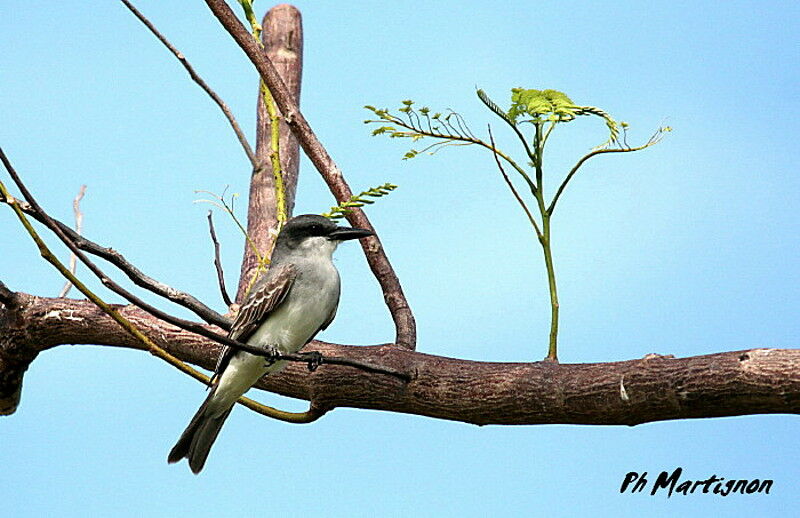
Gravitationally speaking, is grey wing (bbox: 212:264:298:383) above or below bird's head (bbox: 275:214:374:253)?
below

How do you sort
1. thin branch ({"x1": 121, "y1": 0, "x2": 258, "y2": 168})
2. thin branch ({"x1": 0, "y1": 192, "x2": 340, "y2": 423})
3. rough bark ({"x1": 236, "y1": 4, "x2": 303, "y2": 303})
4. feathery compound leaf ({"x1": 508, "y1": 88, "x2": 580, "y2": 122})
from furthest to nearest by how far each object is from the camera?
1. rough bark ({"x1": 236, "y1": 4, "x2": 303, "y2": 303})
2. thin branch ({"x1": 121, "y1": 0, "x2": 258, "y2": 168})
3. feathery compound leaf ({"x1": 508, "y1": 88, "x2": 580, "y2": 122})
4. thin branch ({"x1": 0, "y1": 192, "x2": 340, "y2": 423})

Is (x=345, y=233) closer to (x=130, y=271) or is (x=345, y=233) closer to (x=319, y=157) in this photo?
(x=319, y=157)

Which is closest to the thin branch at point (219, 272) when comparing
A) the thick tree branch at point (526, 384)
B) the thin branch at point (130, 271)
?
the thick tree branch at point (526, 384)

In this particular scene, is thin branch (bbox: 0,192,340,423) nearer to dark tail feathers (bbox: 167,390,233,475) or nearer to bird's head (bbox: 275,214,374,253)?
dark tail feathers (bbox: 167,390,233,475)

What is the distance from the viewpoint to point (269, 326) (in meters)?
4.99

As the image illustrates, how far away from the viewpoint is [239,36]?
A: 5594 mm

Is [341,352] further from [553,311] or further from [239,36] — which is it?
[239,36]

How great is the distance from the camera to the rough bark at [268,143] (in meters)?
6.92

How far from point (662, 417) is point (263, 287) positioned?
212 centimetres

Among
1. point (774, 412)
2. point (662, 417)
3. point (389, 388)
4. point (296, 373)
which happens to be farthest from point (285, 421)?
point (774, 412)

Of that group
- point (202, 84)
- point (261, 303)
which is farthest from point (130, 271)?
point (202, 84)

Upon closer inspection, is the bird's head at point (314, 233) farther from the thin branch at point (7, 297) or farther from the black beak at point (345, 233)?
the thin branch at point (7, 297)

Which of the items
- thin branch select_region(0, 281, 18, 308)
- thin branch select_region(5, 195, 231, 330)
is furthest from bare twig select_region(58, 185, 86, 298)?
thin branch select_region(5, 195, 231, 330)

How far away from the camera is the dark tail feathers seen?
16.2 ft
